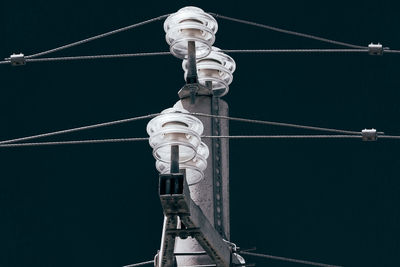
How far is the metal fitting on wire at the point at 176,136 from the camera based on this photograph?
→ 20970mm

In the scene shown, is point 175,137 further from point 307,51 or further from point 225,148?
point 307,51

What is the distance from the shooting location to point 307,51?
25.5m

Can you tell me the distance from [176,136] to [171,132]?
0.11 meters

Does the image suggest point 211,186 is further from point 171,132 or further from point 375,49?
point 375,49

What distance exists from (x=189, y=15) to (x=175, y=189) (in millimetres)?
4330

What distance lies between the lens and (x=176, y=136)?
21094 mm

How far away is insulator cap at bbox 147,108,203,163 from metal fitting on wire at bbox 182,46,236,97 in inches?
124

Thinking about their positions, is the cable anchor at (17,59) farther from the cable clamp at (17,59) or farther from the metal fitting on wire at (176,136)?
the metal fitting on wire at (176,136)

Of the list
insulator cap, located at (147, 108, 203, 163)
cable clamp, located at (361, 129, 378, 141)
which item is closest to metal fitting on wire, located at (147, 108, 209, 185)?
insulator cap, located at (147, 108, 203, 163)

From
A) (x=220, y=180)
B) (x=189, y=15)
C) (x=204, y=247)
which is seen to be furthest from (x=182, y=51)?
(x=204, y=247)

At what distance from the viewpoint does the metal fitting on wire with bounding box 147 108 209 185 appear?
20970 millimetres

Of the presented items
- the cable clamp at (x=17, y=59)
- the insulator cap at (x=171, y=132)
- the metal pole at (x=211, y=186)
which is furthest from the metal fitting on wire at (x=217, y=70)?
the insulator cap at (x=171, y=132)

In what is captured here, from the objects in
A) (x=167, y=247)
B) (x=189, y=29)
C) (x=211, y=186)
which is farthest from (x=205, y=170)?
(x=189, y=29)

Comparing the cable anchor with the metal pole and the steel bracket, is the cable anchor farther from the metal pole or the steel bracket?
the steel bracket
